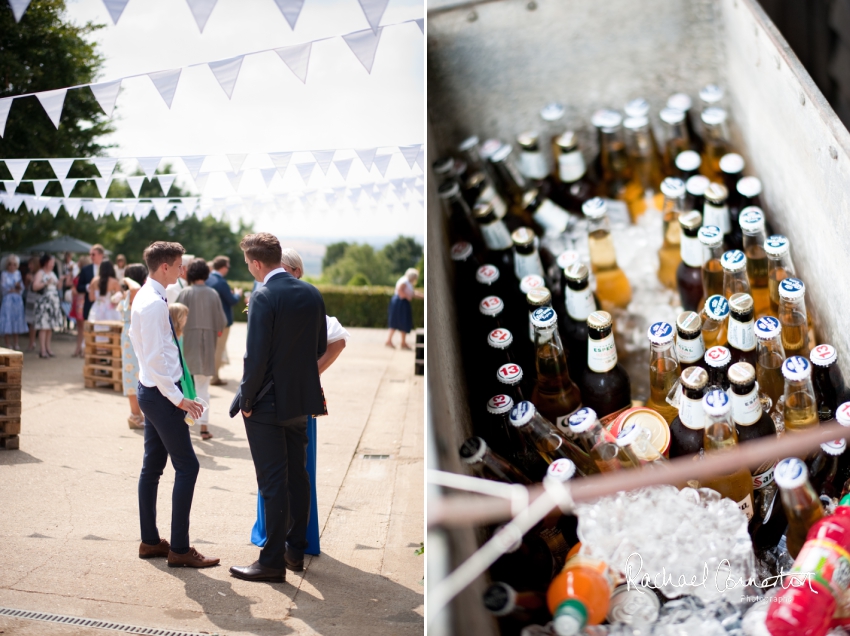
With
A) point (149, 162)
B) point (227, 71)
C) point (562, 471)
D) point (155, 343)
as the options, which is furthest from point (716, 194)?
point (149, 162)

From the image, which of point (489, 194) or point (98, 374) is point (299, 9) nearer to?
point (489, 194)

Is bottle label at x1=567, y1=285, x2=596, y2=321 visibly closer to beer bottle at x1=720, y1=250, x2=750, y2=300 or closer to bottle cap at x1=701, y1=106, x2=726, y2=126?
beer bottle at x1=720, y1=250, x2=750, y2=300

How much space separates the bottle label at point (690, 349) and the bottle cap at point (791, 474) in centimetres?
36

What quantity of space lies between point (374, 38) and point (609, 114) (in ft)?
2.56

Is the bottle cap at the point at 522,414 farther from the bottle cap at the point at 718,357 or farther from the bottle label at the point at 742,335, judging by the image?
the bottle label at the point at 742,335

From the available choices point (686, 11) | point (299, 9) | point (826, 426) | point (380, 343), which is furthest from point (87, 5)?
point (380, 343)

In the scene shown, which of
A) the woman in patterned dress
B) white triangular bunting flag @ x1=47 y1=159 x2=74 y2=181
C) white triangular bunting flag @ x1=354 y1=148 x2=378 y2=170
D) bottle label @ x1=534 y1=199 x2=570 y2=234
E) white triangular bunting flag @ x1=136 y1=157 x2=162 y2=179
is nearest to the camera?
bottle label @ x1=534 y1=199 x2=570 y2=234

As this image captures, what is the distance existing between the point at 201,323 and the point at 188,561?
5.96 feet

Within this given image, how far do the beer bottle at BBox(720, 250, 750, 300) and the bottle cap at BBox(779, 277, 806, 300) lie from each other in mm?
92

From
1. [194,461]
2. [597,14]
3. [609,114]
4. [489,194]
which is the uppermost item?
[597,14]

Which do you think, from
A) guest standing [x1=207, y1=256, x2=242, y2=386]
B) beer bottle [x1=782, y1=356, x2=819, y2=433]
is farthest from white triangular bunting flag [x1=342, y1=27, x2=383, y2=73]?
guest standing [x1=207, y1=256, x2=242, y2=386]

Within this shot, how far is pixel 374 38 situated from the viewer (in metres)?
2.04

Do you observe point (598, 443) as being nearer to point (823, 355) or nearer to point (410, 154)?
point (823, 355)

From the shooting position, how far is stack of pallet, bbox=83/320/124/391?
3996 millimetres
